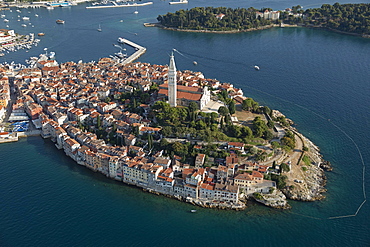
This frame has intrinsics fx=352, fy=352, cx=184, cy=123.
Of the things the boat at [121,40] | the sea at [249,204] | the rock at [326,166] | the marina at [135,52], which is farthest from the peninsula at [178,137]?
the boat at [121,40]

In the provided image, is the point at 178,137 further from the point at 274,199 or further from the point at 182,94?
the point at 274,199

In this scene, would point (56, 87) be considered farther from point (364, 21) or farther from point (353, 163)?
point (364, 21)

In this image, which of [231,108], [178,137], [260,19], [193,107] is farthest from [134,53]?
[260,19]

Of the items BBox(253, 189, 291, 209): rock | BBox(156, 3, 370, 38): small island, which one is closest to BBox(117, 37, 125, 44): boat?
BBox(156, 3, 370, 38): small island

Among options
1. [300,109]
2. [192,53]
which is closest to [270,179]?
[300,109]

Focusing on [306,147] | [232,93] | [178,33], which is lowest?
[306,147]

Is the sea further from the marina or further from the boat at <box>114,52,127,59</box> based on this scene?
the boat at <box>114,52,127,59</box>
